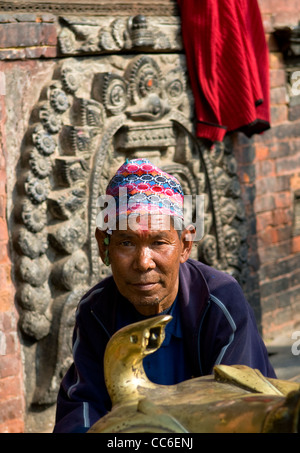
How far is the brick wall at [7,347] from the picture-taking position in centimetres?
399

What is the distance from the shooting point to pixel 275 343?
5.77m

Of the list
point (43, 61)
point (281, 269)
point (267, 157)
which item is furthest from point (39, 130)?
point (281, 269)

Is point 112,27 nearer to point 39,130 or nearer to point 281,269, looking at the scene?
point 39,130

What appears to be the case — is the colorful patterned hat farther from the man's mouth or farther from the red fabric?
the red fabric

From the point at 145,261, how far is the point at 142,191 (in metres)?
0.19

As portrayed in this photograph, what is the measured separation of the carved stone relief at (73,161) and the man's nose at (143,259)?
1.94 meters

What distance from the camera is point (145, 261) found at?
2.18m

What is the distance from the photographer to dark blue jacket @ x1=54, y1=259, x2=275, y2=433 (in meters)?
2.21

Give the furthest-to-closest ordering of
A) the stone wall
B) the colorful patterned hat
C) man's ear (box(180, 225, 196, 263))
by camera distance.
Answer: the stone wall < man's ear (box(180, 225, 196, 263)) < the colorful patterned hat

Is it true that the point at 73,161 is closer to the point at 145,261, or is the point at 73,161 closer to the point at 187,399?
the point at 145,261

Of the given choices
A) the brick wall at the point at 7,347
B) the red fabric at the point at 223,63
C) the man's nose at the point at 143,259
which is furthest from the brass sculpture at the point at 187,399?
the red fabric at the point at 223,63

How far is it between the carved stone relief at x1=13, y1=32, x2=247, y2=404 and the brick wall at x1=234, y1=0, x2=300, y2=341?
797 millimetres

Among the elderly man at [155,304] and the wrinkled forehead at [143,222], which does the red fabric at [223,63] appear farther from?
the wrinkled forehead at [143,222]

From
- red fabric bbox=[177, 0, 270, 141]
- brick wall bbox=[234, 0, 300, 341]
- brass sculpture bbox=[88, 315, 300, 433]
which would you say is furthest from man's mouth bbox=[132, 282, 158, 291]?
brick wall bbox=[234, 0, 300, 341]
